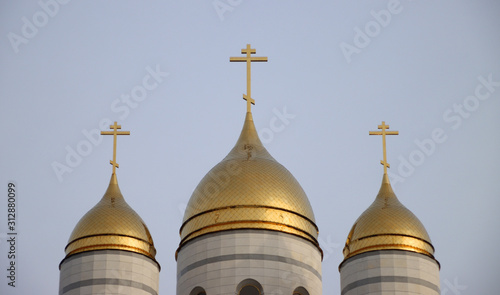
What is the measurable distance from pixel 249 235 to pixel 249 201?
3.13ft

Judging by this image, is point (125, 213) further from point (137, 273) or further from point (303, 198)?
point (303, 198)

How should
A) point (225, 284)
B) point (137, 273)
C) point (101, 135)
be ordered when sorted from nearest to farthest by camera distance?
point (225, 284) → point (137, 273) → point (101, 135)

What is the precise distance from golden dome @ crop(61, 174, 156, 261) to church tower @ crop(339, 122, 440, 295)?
544cm

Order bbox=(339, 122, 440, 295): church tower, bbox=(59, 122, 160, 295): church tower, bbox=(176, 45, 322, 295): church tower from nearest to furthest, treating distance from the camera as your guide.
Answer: bbox=(176, 45, 322, 295): church tower, bbox=(59, 122, 160, 295): church tower, bbox=(339, 122, 440, 295): church tower

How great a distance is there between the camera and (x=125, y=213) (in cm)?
3797

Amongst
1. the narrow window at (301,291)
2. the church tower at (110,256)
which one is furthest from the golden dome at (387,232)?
the church tower at (110,256)

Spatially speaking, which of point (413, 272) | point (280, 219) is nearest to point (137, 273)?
point (280, 219)

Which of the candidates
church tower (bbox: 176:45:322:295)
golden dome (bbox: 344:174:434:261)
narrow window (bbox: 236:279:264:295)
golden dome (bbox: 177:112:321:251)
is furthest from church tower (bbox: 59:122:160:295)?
golden dome (bbox: 344:174:434:261)

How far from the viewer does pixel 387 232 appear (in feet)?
124

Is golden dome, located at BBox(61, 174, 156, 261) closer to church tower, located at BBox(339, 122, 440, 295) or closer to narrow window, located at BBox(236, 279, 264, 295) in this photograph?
narrow window, located at BBox(236, 279, 264, 295)

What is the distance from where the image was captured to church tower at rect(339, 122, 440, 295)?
37.2 metres

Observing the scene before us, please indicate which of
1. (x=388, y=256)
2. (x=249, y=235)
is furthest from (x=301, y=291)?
(x=388, y=256)

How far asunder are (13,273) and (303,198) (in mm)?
8176

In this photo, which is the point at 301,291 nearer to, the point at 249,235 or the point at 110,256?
the point at 249,235
